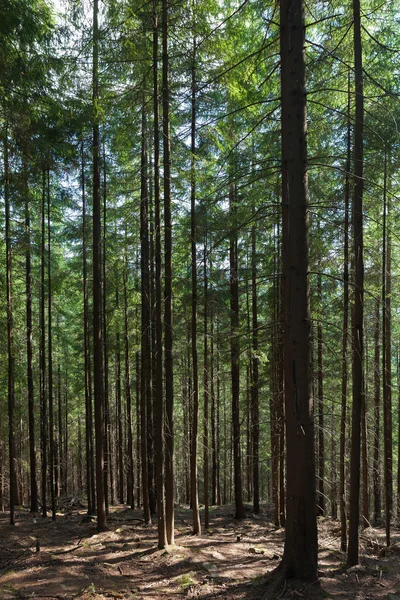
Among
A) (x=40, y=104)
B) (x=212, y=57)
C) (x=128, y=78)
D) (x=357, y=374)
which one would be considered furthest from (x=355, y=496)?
(x=128, y=78)

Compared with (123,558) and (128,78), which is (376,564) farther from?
(128,78)

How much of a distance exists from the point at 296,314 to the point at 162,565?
5827 mm

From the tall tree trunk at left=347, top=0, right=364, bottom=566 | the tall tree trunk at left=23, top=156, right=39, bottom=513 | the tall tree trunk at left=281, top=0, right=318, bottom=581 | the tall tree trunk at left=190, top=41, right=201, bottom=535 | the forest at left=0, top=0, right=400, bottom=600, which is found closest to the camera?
the tall tree trunk at left=281, top=0, right=318, bottom=581

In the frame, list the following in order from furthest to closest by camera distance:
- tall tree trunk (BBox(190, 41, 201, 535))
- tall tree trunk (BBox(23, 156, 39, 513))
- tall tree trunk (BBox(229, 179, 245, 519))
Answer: tall tree trunk (BBox(229, 179, 245, 519)) < tall tree trunk (BBox(23, 156, 39, 513)) < tall tree trunk (BBox(190, 41, 201, 535))

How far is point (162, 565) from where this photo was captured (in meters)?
7.58

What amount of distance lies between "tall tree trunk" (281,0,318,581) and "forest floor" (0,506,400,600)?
0.51 meters

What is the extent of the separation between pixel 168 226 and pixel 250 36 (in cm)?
449

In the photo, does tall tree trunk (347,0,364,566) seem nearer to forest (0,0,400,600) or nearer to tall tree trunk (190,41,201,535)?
forest (0,0,400,600)

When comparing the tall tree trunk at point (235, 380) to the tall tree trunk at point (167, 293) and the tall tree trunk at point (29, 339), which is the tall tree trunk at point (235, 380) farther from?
the tall tree trunk at point (29, 339)

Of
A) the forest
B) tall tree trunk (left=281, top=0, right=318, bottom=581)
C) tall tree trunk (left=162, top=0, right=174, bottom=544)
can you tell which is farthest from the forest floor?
tall tree trunk (left=162, top=0, right=174, bottom=544)

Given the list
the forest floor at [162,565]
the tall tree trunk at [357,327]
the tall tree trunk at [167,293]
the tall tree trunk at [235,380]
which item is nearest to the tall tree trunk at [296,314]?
the forest floor at [162,565]

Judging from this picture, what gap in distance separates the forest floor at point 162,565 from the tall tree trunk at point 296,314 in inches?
20.1

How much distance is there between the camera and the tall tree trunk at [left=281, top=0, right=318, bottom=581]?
183 inches

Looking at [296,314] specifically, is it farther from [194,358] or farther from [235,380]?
[235,380]
